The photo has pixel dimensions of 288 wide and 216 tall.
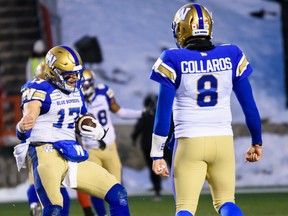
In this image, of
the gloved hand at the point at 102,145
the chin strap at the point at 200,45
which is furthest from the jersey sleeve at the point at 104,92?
the chin strap at the point at 200,45

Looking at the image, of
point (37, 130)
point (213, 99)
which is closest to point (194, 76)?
point (213, 99)

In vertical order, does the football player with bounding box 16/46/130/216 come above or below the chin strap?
below

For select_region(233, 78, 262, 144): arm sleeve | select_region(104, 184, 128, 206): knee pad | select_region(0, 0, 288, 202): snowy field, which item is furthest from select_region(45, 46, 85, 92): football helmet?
select_region(0, 0, 288, 202): snowy field

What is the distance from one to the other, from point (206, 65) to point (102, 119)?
399 centimetres

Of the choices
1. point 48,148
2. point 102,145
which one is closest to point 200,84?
point 48,148

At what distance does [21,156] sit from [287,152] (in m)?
8.82

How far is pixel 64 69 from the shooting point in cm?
657

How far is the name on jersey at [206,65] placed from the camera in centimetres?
566

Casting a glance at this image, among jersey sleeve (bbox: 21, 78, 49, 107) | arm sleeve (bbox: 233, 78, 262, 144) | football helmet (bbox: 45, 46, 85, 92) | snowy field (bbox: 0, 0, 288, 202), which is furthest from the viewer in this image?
snowy field (bbox: 0, 0, 288, 202)

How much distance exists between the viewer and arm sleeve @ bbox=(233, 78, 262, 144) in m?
5.86

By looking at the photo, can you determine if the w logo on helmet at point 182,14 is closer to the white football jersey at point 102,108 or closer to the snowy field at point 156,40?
the white football jersey at point 102,108

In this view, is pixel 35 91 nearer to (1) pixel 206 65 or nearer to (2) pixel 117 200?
(2) pixel 117 200

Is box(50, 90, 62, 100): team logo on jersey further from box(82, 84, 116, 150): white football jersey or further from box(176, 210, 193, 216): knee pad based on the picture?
box(82, 84, 116, 150): white football jersey

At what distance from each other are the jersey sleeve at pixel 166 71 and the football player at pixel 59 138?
1.07 meters
